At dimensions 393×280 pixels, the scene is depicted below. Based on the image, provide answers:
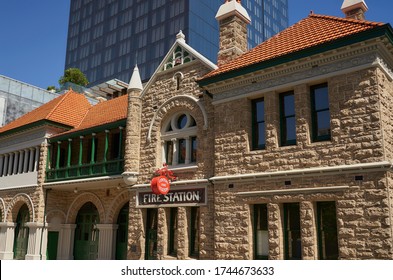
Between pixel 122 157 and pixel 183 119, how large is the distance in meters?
4.31

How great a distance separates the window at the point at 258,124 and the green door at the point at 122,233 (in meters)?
9.60

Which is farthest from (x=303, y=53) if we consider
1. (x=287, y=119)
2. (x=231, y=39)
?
(x=231, y=39)

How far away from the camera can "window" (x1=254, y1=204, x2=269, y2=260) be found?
45.1 feet

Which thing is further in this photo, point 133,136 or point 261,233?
point 133,136

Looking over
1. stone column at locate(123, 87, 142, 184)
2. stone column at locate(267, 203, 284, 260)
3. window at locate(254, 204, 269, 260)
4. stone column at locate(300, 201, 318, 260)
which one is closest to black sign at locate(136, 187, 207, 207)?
stone column at locate(123, 87, 142, 184)

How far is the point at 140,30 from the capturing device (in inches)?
3093

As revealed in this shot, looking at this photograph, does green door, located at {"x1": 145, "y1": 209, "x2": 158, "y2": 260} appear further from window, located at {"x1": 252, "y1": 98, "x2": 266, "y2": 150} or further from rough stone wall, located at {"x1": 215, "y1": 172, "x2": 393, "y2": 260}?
window, located at {"x1": 252, "y1": 98, "x2": 266, "y2": 150}

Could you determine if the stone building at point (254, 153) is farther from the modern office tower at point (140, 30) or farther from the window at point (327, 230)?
the modern office tower at point (140, 30)

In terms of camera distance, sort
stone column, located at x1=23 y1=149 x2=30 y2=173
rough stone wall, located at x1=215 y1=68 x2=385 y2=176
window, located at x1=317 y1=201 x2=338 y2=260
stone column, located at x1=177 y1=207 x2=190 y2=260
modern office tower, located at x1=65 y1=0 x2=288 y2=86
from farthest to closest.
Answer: modern office tower, located at x1=65 y1=0 x2=288 y2=86 → stone column, located at x1=23 y1=149 x2=30 y2=173 → stone column, located at x1=177 y1=207 x2=190 y2=260 → window, located at x1=317 y1=201 x2=338 y2=260 → rough stone wall, located at x1=215 y1=68 x2=385 y2=176

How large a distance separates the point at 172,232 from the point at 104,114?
32.2 feet

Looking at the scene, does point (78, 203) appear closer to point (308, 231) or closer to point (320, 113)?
point (308, 231)

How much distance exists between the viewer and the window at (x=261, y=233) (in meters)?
13.8

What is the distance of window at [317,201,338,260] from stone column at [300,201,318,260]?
0.24 meters

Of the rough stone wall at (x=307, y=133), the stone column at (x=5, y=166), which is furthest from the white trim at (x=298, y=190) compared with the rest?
the stone column at (x=5, y=166)
